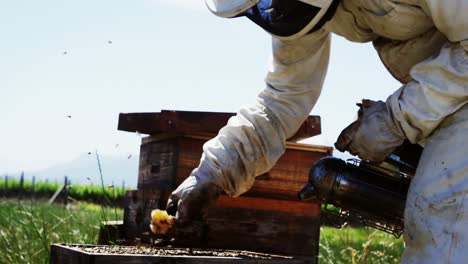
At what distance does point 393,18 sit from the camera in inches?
106

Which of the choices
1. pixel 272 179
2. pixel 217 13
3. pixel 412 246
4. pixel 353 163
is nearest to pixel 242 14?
pixel 217 13

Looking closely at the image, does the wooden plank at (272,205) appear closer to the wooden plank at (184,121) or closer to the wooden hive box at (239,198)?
the wooden hive box at (239,198)

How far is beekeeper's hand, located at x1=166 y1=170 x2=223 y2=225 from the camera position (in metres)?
3.00

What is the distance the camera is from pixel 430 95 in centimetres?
254

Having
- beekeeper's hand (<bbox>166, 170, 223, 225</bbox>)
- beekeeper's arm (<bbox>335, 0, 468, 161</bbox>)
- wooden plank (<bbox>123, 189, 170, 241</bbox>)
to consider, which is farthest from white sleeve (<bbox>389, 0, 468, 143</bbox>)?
A: wooden plank (<bbox>123, 189, 170, 241</bbox>)

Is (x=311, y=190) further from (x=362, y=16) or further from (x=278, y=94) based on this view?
(x=362, y=16)

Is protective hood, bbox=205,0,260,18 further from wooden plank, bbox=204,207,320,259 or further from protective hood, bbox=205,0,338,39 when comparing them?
wooden plank, bbox=204,207,320,259

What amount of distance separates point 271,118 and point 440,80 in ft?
2.78

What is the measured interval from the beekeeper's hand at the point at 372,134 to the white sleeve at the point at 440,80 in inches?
2.4

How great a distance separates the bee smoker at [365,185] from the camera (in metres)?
2.90

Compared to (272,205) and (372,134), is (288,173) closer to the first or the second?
(272,205)

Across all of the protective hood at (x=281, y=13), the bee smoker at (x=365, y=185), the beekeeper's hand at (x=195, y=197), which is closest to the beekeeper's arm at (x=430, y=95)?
the bee smoker at (x=365, y=185)

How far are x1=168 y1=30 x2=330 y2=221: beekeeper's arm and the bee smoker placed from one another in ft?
0.99

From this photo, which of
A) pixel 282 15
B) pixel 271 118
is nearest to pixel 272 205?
pixel 271 118
